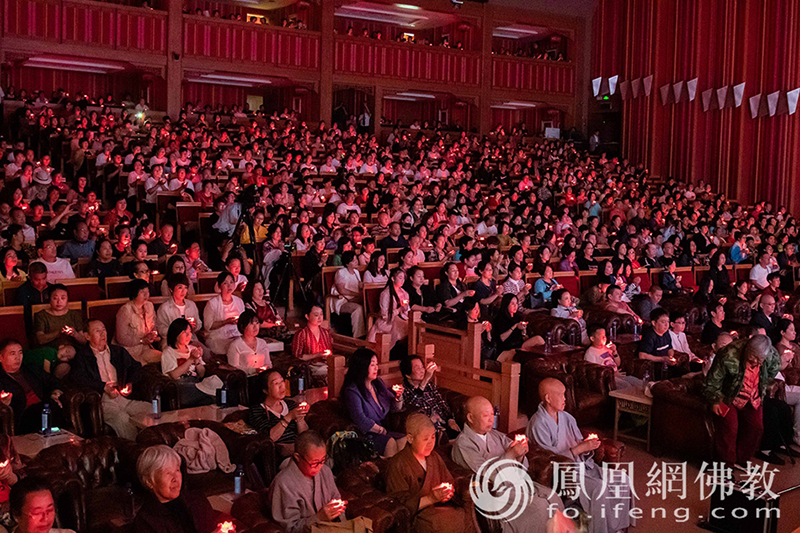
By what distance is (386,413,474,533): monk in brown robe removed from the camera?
3799 millimetres

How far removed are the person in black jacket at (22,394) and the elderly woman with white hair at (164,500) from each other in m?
1.74

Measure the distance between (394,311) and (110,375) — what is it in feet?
8.58

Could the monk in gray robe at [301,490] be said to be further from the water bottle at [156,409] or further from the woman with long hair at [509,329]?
the woman with long hair at [509,329]

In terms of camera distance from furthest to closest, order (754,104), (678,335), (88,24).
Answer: (754,104) < (88,24) < (678,335)

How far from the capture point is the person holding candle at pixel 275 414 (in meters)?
4.46

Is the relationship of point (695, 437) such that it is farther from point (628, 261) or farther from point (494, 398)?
point (628, 261)

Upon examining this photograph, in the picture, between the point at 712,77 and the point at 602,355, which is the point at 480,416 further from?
the point at 712,77

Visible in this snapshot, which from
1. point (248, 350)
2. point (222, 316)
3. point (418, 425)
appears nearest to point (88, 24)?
point (222, 316)

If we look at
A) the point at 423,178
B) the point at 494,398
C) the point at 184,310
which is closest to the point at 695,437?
the point at 494,398

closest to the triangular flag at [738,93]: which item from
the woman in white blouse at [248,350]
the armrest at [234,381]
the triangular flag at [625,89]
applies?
the triangular flag at [625,89]

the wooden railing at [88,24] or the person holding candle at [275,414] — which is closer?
the person holding candle at [275,414]

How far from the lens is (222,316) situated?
6.46m

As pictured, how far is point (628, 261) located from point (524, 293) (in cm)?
217

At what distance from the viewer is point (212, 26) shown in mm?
16516
